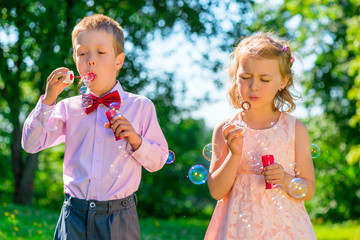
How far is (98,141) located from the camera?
8.35 feet

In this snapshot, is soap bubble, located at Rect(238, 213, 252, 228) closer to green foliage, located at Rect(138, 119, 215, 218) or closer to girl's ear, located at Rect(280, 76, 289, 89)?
girl's ear, located at Rect(280, 76, 289, 89)

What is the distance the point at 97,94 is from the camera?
107 inches

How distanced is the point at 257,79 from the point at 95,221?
1164 mm

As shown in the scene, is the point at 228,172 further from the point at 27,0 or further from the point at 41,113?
the point at 27,0

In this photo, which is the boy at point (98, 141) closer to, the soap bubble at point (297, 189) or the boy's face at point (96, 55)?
the boy's face at point (96, 55)

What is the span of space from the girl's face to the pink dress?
25cm

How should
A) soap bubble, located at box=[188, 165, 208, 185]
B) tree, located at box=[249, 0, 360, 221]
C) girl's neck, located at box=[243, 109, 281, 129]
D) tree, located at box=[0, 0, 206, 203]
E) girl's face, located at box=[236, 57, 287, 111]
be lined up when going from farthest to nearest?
tree, located at box=[249, 0, 360, 221]
tree, located at box=[0, 0, 206, 203]
soap bubble, located at box=[188, 165, 208, 185]
girl's neck, located at box=[243, 109, 281, 129]
girl's face, located at box=[236, 57, 287, 111]

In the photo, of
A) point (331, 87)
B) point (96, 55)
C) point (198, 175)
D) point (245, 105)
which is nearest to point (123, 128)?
point (96, 55)

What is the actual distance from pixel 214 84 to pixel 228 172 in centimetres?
713

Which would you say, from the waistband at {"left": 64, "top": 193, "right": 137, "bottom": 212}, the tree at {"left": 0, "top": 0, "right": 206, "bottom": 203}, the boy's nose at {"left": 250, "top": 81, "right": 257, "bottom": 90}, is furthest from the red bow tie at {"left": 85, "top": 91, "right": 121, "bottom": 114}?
Result: the tree at {"left": 0, "top": 0, "right": 206, "bottom": 203}

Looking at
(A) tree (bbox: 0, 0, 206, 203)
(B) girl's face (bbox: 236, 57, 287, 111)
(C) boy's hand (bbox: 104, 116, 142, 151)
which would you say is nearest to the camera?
(C) boy's hand (bbox: 104, 116, 142, 151)

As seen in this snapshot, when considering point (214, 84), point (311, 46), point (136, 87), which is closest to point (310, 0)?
point (311, 46)

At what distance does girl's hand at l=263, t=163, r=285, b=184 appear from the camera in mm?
2557

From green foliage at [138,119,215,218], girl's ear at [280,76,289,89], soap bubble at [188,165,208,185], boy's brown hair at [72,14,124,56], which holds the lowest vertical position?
green foliage at [138,119,215,218]
